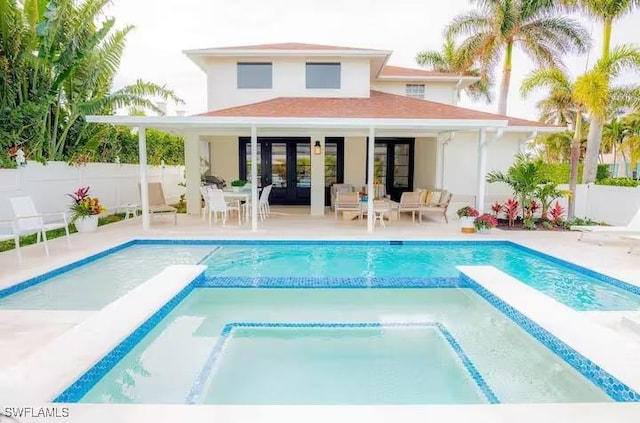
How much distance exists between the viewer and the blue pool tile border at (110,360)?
3.57 meters

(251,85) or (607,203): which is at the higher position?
(251,85)

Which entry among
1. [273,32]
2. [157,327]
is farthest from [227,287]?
[273,32]

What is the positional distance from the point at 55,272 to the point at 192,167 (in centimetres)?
740

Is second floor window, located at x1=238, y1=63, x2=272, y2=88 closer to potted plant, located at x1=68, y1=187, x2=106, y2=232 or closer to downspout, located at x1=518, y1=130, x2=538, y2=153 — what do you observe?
potted plant, located at x1=68, y1=187, x2=106, y2=232

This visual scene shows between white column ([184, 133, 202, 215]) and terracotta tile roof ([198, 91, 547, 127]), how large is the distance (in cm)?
190

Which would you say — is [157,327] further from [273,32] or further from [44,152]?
[273,32]

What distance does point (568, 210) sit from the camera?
1375 centimetres

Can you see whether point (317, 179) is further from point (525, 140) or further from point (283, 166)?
point (525, 140)

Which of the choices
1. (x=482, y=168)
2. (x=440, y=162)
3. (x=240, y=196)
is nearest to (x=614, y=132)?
(x=440, y=162)

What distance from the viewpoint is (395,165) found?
17.9 m

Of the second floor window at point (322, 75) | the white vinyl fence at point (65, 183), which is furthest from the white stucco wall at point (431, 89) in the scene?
the white vinyl fence at point (65, 183)

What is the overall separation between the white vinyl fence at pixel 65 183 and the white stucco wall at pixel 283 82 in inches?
170

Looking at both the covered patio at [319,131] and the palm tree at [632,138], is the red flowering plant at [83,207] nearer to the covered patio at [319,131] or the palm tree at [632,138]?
the covered patio at [319,131]

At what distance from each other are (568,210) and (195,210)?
12.4 metres
